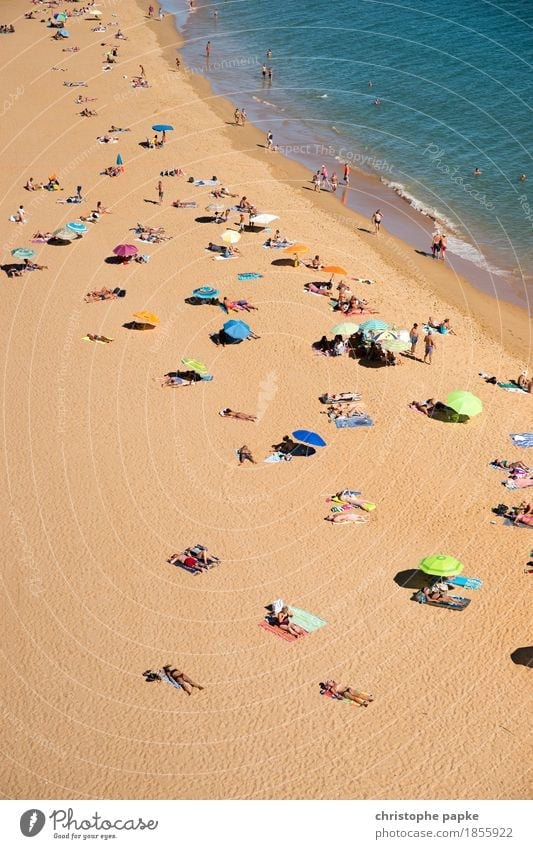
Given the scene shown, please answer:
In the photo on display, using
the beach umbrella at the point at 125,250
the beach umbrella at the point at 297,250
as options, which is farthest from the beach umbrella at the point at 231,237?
the beach umbrella at the point at 125,250

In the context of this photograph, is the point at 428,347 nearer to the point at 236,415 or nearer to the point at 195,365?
the point at 236,415

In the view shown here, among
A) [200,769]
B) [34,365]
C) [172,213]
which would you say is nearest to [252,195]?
[172,213]

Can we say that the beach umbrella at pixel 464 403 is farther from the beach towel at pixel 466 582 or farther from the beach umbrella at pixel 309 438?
the beach towel at pixel 466 582

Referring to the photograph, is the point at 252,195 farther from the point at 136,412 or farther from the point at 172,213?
the point at 136,412

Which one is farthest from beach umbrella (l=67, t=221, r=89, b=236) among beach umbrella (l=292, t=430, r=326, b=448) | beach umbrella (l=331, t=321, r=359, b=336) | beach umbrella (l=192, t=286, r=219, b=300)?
beach umbrella (l=292, t=430, r=326, b=448)

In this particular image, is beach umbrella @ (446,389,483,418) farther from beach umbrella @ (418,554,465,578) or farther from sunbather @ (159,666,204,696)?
sunbather @ (159,666,204,696)

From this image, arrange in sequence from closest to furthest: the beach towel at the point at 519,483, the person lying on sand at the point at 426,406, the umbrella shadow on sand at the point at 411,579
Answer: the umbrella shadow on sand at the point at 411,579
the beach towel at the point at 519,483
the person lying on sand at the point at 426,406
